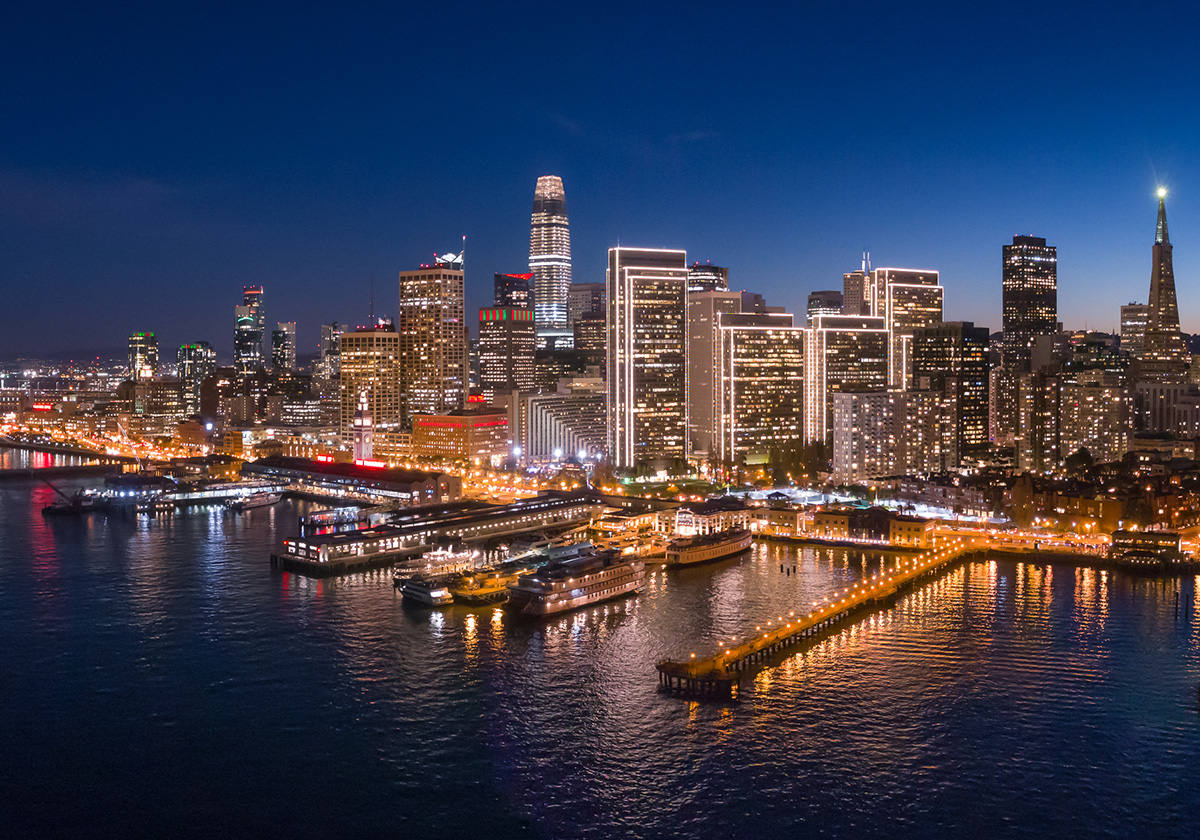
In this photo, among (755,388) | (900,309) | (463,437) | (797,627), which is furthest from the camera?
(900,309)

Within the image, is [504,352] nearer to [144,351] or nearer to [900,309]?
[900,309]

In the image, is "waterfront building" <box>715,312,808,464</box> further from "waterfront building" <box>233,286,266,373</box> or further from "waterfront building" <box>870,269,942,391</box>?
"waterfront building" <box>233,286,266,373</box>

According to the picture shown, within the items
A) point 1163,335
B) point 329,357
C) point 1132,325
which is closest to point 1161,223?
point 1163,335

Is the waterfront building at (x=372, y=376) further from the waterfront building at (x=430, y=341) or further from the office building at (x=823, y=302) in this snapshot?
the office building at (x=823, y=302)

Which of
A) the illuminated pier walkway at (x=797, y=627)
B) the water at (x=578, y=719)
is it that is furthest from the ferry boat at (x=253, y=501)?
the illuminated pier walkway at (x=797, y=627)

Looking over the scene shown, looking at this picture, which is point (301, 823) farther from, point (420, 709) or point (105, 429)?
point (105, 429)

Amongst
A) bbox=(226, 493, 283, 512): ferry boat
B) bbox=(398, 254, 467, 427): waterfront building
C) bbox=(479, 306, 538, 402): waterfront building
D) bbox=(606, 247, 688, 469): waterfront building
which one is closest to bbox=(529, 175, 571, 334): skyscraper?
bbox=(479, 306, 538, 402): waterfront building
